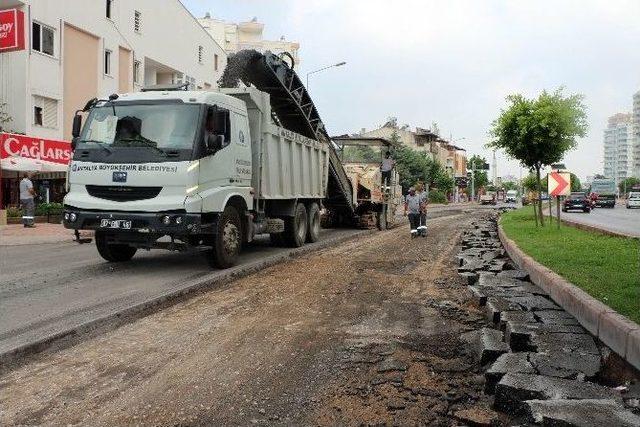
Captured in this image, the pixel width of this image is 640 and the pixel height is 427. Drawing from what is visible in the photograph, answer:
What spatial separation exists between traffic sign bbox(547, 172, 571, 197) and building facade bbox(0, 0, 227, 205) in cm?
1723

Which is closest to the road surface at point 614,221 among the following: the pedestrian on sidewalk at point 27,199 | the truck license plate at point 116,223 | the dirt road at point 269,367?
the dirt road at point 269,367

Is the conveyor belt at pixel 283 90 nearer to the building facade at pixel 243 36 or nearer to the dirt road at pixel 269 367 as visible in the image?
the dirt road at pixel 269 367

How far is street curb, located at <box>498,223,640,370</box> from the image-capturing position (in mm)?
4461

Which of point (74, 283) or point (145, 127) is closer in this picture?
point (74, 283)

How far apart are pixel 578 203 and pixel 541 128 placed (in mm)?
25977

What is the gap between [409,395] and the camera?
12.5 feet

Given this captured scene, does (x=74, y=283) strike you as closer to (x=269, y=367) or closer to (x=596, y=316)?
(x=269, y=367)

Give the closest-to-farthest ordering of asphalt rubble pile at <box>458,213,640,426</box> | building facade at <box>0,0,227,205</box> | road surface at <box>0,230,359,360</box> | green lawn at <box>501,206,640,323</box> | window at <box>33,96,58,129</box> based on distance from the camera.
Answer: asphalt rubble pile at <box>458,213,640,426</box>, road surface at <box>0,230,359,360</box>, green lawn at <box>501,206,640,323</box>, building facade at <box>0,0,227,205</box>, window at <box>33,96,58,129</box>

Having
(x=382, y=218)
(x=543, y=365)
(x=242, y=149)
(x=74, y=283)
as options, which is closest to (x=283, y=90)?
(x=242, y=149)

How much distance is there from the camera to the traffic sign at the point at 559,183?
16.2 metres

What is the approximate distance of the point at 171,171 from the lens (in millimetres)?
8227

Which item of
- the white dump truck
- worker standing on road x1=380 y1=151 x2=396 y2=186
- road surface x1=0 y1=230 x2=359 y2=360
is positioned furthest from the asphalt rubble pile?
worker standing on road x1=380 y1=151 x2=396 y2=186

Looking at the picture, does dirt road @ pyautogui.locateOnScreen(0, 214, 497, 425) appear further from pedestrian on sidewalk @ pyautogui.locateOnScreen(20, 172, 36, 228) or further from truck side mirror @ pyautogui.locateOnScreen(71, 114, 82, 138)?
pedestrian on sidewalk @ pyautogui.locateOnScreen(20, 172, 36, 228)

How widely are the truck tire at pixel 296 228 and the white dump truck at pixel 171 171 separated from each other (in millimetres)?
1794
